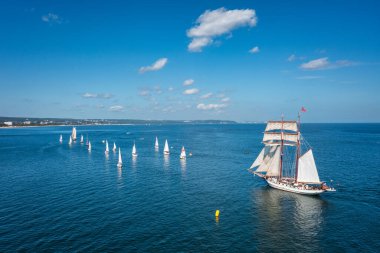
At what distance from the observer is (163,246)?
44531 mm

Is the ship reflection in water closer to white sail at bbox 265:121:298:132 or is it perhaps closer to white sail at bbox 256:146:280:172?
white sail at bbox 256:146:280:172

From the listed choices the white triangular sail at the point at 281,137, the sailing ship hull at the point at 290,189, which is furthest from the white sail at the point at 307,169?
the white triangular sail at the point at 281,137

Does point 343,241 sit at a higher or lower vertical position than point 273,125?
lower

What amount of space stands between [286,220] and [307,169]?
84.0 feet

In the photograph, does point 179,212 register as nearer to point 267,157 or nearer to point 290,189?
point 290,189

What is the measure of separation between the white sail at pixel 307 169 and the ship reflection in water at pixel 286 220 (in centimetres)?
598

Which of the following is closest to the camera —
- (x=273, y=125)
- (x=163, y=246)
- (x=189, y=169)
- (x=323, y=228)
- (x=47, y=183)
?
(x=163, y=246)

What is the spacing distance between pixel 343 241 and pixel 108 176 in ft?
233

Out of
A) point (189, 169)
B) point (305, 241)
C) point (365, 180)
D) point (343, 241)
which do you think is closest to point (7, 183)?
point (189, 169)

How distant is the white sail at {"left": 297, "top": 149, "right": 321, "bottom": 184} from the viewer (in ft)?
246

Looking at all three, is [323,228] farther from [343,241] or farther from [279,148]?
[279,148]

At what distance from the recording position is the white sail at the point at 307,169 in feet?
246

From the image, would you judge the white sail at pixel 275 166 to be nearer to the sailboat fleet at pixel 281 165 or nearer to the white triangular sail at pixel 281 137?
the sailboat fleet at pixel 281 165

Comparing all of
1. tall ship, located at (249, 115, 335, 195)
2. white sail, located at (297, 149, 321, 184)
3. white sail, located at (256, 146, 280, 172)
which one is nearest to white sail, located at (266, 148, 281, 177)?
tall ship, located at (249, 115, 335, 195)
